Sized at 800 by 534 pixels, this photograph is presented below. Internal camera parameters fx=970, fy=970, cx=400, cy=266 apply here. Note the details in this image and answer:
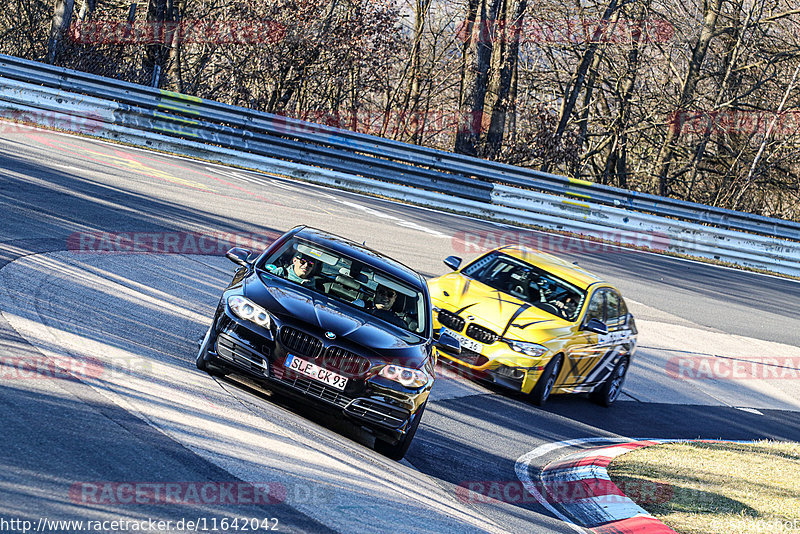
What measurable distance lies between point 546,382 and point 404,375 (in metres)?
3.87

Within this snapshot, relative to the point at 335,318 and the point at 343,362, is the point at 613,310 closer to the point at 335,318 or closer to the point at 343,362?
the point at 335,318

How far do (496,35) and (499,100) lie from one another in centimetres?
218

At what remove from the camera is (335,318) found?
816cm

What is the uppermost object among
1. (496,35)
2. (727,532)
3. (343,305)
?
(496,35)

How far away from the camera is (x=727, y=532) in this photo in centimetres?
795

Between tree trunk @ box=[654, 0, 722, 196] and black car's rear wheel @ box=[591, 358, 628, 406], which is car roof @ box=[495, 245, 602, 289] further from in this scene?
tree trunk @ box=[654, 0, 722, 196]

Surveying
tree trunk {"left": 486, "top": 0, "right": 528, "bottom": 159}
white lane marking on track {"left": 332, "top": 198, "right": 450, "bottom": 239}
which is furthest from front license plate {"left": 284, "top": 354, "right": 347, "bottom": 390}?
tree trunk {"left": 486, "top": 0, "right": 528, "bottom": 159}

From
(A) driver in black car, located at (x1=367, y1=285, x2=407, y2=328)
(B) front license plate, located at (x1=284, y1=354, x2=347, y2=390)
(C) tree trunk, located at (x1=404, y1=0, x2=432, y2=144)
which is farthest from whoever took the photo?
(C) tree trunk, located at (x1=404, y1=0, x2=432, y2=144)

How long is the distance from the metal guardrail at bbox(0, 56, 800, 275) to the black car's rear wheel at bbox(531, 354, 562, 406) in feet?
39.4

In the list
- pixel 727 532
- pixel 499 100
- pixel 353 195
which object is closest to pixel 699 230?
pixel 499 100

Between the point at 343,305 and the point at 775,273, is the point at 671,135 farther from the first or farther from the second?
the point at 343,305

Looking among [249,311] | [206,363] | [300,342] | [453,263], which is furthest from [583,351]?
[206,363]

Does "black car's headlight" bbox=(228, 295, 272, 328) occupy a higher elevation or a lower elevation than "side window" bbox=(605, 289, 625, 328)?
higher

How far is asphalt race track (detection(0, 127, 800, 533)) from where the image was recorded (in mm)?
5836
